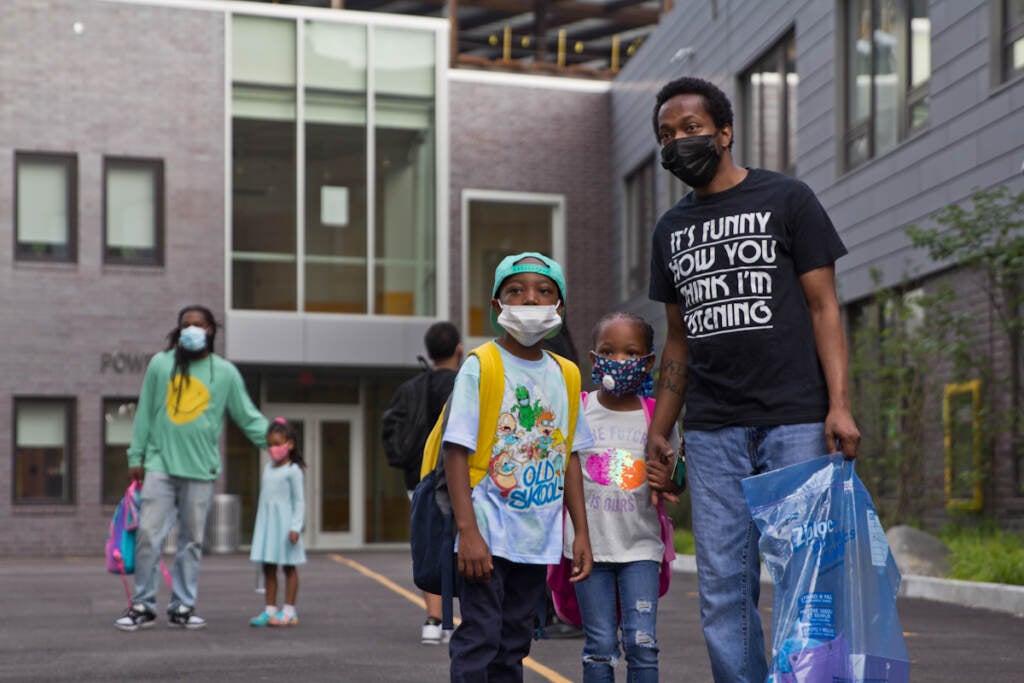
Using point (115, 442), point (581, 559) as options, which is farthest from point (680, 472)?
point (115, 442)

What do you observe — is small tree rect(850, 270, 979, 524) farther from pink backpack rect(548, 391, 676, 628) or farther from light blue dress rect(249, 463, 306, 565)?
pink backpack rect(548, 391, 676, 628)

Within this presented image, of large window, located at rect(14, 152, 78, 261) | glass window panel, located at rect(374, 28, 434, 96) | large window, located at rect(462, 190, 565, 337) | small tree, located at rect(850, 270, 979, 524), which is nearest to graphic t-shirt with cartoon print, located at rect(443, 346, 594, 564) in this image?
small tree, located at rect(850, 270, 979, 524)

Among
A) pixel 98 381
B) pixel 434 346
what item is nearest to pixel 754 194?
pixel 434 346

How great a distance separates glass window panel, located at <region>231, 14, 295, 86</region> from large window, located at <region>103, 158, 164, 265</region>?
1938 millimetres

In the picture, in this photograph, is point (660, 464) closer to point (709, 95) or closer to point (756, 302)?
point (756, 302)

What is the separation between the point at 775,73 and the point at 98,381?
424 inches

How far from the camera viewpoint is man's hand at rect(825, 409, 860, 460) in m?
4.49

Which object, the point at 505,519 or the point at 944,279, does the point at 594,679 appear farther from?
the point at 944,279

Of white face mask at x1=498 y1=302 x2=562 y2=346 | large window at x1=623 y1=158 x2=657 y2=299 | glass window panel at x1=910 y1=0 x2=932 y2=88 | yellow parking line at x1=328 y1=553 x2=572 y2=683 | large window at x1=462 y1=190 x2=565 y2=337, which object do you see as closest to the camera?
white face mask at x1=498 y1=302 x2=562 y2=346

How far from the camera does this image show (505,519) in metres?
4.84

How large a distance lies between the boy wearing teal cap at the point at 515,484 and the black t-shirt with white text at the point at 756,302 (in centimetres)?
44

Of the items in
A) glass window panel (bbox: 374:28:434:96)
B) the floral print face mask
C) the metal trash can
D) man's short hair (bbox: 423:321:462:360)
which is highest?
glass window panel (bbox: 374:28:434:96)

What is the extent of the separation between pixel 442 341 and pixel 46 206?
16372mm

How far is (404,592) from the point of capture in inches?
538
